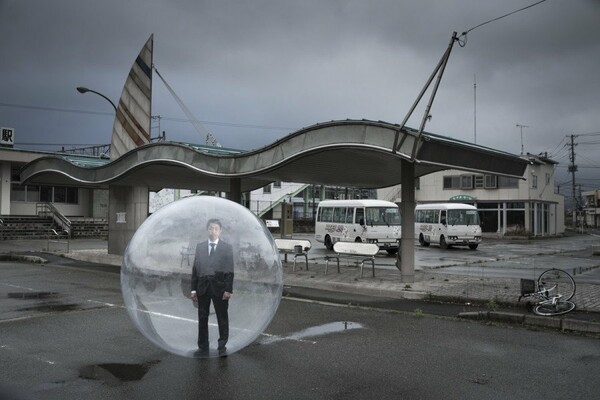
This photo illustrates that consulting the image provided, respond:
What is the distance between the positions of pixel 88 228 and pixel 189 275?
36953 mm

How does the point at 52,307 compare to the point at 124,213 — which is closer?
the point at 52,307

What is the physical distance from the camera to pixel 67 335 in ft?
27.0

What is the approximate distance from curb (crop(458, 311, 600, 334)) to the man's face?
20.6 feet

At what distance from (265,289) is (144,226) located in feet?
5.34

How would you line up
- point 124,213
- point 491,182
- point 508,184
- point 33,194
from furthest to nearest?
point 491,182, point 508,184, point 33,194, point 124,213

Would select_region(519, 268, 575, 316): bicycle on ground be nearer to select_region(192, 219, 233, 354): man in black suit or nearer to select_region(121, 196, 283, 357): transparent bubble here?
select_region(121, 196, 283, 357): transparent bubble

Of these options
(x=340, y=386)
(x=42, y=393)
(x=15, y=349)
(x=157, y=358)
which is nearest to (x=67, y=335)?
(x=15, y=349)

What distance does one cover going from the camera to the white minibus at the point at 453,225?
98.9 feet

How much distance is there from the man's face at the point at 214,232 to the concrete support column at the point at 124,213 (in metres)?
17.9

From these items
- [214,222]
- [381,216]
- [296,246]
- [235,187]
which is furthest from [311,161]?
[381,216]

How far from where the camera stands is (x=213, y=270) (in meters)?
5.78

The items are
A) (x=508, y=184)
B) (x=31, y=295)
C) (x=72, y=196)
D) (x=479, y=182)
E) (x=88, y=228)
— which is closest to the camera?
(x=31, y=295)

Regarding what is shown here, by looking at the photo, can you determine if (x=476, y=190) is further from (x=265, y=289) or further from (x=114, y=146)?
(x=265, y=289)

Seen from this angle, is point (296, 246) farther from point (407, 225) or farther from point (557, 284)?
point (557, 284)
